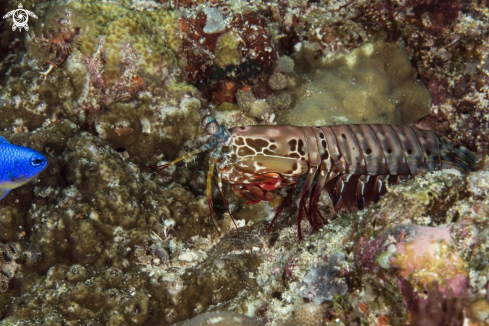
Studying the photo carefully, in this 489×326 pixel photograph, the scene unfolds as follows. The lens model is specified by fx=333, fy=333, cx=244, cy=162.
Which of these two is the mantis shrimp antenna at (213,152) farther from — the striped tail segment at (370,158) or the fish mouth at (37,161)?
the fish mouth at (37,161)

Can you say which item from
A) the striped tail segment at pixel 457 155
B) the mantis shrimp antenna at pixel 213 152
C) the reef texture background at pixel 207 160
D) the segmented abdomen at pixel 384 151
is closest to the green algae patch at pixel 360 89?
the reef texture background at pixel 207 160

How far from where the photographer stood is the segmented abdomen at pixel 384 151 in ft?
14.6

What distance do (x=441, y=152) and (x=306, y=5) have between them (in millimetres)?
3047

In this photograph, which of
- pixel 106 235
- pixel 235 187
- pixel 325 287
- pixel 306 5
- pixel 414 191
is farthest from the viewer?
pixel 306 5

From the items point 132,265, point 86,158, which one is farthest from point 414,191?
Answer: point 86,158

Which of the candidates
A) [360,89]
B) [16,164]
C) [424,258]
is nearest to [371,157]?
[360,89]

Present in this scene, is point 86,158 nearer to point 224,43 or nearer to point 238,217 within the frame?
point 238,217

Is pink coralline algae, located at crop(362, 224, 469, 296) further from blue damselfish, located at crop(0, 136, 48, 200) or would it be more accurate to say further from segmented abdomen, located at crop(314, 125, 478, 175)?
blue damselfish, located at crop(0, 136, 48, 200)

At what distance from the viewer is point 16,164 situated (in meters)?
2.55

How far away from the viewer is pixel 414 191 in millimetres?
2246

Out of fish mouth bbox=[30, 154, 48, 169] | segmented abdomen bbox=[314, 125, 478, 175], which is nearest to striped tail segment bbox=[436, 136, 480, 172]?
segmented abdomen bbox=[314, 125, 478, 175]
